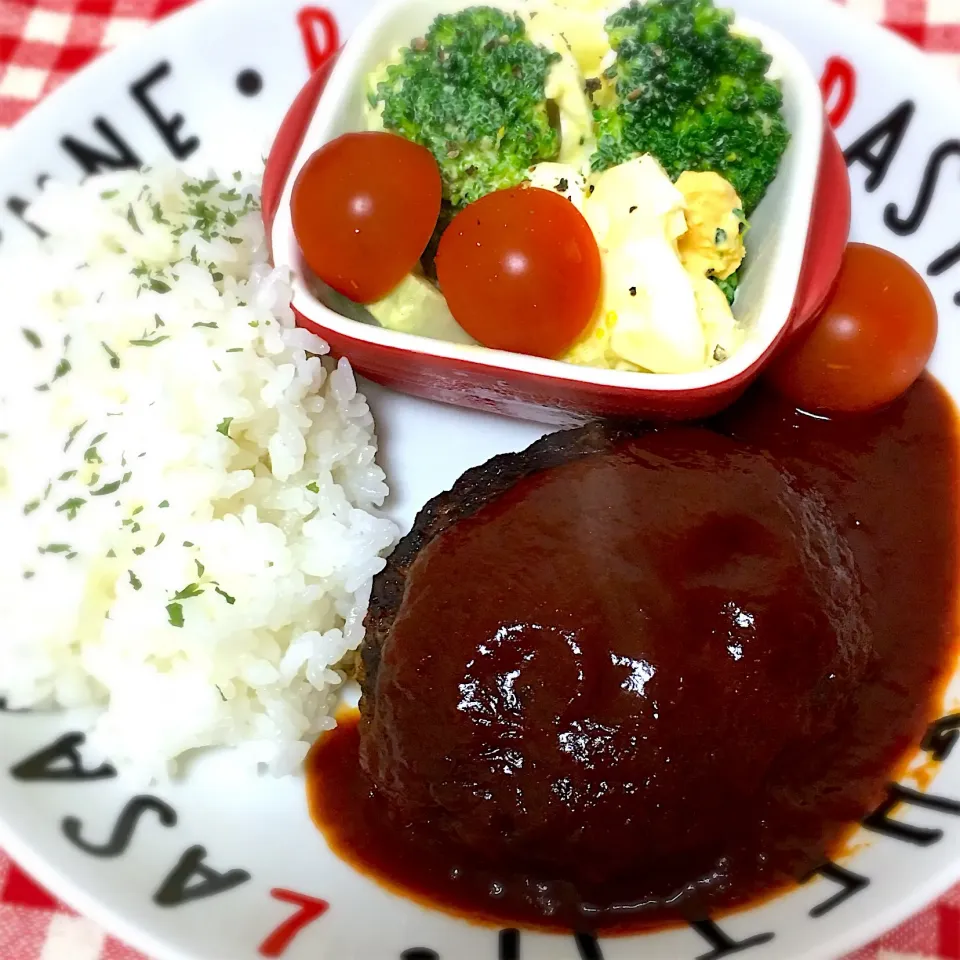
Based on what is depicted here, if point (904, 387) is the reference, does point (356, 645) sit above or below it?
below

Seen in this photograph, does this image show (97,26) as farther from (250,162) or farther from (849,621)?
(849,621)

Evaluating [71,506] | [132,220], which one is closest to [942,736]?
[71,506]

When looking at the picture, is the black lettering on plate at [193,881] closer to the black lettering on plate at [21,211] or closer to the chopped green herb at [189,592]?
the chopped green herb at [189,592]

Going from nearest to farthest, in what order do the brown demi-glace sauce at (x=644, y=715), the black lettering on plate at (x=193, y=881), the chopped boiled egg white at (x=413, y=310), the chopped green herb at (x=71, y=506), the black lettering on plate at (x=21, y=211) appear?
1. the brown demi-glace sauce at (x=644, y=715)
2. the black lettering on plate at (x=193, y=881)
3. the chopped green herb at (x=71, y=506)
4. the chopped boiled egg white at (x=413, y=310)
5. the black lettering on plate at (x=21, y=211)

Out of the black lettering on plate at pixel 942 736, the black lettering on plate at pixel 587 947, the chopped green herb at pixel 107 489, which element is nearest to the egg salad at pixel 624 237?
the chopped green herb at pixel 107 489

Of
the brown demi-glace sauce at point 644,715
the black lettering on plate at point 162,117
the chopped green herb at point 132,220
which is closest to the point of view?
the brown demi-glace sauce at point 644,715

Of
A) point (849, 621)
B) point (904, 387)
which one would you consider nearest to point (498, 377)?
point (849, 621)

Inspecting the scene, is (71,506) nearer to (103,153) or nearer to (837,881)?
(103,153)

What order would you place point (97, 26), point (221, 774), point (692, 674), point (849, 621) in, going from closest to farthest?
point (692, 674)
point (849, 621)
point (221, 774)
point (97, 26)
